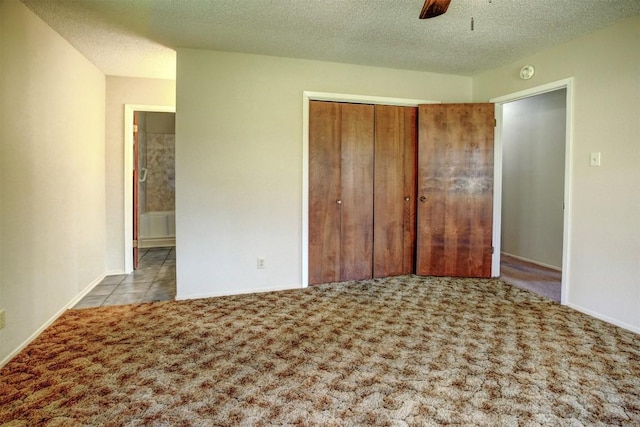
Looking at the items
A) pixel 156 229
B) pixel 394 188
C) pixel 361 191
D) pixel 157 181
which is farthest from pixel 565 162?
pixel 157 181

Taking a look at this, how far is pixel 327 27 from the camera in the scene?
2.91m

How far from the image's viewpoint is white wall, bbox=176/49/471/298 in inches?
134

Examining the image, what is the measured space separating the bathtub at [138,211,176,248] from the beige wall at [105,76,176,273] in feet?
5.72

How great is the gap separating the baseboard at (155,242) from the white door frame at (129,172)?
68.0 inches

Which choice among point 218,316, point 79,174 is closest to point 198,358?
point 218,316

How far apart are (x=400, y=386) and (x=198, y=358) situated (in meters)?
1.25

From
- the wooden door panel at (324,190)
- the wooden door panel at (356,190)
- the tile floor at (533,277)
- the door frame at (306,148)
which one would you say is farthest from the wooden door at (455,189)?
the wooden door panel at (324,190)

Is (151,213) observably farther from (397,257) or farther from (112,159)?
(397,257)

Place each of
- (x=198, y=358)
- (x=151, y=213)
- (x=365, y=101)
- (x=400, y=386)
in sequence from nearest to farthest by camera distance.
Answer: (x=400, y=386) < (x=198, y=358) < (x=365, y=101) < (x=151, y=213)

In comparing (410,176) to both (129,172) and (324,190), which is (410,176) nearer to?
(324,190)

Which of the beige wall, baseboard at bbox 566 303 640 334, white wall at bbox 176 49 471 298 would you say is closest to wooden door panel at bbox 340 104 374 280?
white wall at bbox 176 49 471 298

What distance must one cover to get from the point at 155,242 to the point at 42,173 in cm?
358

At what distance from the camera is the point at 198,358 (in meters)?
2.28

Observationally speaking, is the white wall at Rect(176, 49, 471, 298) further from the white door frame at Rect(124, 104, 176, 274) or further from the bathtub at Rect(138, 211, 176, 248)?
the bathtub at Rect(138, 211, 176, 248)
